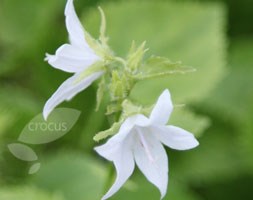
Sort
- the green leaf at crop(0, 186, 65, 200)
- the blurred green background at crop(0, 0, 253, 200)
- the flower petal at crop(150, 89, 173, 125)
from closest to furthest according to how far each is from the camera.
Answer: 1. the flower petal at crop(150, 89, 173, 125)
2. the green leaf at crop(0, 186, 65, 200)
3. the blurred green background at crop(0, 0, 253, 200)

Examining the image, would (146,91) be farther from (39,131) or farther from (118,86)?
(118,86)

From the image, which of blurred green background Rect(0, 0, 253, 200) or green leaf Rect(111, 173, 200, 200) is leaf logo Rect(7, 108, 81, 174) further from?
green leaf Rect(111, 173, 200, 200)

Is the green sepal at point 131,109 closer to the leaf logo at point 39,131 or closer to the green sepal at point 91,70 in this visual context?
the green sepal at point 91,70

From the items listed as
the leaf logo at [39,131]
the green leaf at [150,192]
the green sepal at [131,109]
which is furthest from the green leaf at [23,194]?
the green sepal at [131,109]

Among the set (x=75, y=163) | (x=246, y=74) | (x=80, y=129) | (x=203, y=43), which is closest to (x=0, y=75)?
(x=80, y=129)

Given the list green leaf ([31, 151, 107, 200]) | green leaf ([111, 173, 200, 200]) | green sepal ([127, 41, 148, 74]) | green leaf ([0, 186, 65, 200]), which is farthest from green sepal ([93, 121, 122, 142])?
green leaf ([111, 173, 200, 200])

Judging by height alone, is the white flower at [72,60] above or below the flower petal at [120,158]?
above
